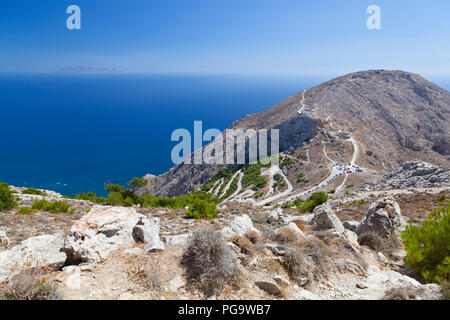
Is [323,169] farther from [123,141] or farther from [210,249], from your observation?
[123,141]

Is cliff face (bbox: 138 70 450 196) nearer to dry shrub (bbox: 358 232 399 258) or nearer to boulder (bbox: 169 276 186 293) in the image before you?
dry shrub (bbox: 358 232 399 258)

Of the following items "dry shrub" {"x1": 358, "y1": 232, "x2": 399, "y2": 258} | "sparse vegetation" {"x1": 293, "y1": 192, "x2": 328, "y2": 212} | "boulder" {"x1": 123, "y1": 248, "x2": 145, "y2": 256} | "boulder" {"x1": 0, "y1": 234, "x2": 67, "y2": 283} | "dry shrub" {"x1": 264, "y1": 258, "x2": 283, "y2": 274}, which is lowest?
"sparse vegetation" {"x1": 293, "y1": 192, "x2": 328, "y2": 212}

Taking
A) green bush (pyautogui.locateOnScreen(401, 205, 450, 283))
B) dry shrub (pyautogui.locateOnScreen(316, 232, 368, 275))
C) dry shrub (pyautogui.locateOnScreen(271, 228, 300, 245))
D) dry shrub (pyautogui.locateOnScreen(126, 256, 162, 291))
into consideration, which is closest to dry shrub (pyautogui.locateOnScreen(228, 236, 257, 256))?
dry shrub (pyautogui.locateOnScreen(271, 228, 300, 245))

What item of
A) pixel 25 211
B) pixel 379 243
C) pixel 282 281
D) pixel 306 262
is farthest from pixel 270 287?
pixel 25 211

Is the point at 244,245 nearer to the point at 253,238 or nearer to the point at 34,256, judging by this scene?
the point at 253,238

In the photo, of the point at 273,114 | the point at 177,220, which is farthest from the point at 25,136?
the point at 177,220

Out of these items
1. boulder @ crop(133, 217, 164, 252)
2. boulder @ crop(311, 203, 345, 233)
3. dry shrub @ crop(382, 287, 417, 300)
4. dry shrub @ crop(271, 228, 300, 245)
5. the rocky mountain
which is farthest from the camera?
the rocky mountain
